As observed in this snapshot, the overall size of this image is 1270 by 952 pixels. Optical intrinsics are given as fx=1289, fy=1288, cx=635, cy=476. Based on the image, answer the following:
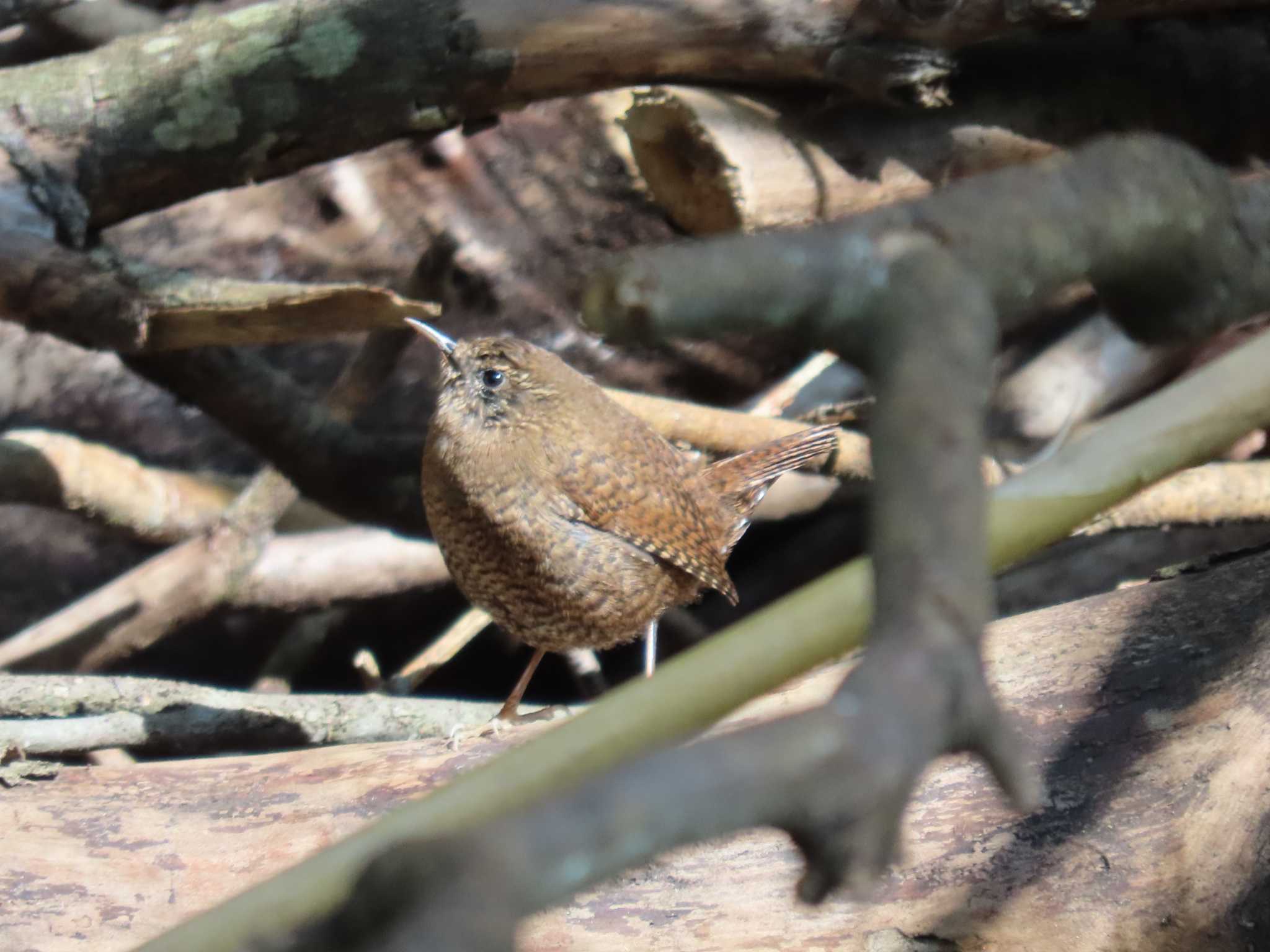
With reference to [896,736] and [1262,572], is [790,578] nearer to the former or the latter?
[1262,572]

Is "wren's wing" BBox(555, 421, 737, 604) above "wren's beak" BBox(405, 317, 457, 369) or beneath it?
beneath

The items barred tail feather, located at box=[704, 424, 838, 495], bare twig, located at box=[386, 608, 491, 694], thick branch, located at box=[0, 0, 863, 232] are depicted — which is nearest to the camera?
thick branch, located at box=[0, 0, 863, 232]

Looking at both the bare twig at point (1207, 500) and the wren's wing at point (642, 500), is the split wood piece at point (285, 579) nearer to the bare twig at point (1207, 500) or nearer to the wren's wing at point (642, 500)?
the wren's wing at point (642, 500)

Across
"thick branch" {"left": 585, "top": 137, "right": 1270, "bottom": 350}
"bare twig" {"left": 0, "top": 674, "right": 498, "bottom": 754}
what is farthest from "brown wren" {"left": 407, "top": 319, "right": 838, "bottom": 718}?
"thick branch" {"left": 585, "top": 137, "right": 1270, "bottom": 350}

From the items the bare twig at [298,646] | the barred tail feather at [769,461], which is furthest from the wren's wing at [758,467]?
the bare twig at [298,646]

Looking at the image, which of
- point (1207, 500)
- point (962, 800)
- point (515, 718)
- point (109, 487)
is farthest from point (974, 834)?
point (109, 487)

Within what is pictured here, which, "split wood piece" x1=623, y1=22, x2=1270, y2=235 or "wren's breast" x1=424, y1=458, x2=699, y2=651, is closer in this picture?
"wren's breast" x1=424, y1=458, x2=699, y2=651

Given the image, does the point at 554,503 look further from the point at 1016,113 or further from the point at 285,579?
the point at 1016,113

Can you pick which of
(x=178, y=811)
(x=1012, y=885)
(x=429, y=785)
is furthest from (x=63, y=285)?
(x=1012, y=885)

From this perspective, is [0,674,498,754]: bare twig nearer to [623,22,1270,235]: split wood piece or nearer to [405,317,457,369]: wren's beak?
[405,317,457,369]: wren's beak
